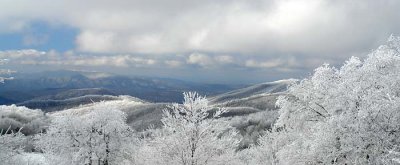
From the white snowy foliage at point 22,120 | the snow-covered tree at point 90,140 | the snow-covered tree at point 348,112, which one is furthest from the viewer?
the white snowy foliage at point 22,120

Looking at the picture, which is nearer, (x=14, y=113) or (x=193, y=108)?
(x=193, y=108)

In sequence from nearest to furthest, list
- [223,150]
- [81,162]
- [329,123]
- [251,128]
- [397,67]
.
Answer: [329,123]
[397,67]
[223,150]
[81,162]
[251,128]

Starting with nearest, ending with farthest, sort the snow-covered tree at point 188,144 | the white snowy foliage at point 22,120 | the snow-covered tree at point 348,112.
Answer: the snow-covered tree at point 348,112
the snow-covered tree at point 188,144
the white snowy foliage at point 22,120

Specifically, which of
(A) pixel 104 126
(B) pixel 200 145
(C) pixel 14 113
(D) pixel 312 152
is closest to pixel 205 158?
(B) pixel 200 145

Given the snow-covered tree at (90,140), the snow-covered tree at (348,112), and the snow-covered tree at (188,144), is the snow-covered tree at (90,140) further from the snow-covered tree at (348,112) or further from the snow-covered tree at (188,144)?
the snow-covered tree at (348,112)

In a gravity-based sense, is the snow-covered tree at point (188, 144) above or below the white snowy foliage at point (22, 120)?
above

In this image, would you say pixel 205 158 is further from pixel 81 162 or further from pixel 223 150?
pixel 81 162

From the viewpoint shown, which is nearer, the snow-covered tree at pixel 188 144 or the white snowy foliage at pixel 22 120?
the snow-covered tree at pixel 188 144

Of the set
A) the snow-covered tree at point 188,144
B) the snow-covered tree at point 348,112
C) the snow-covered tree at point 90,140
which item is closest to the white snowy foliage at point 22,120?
the snow-covered tree at point 90,140
